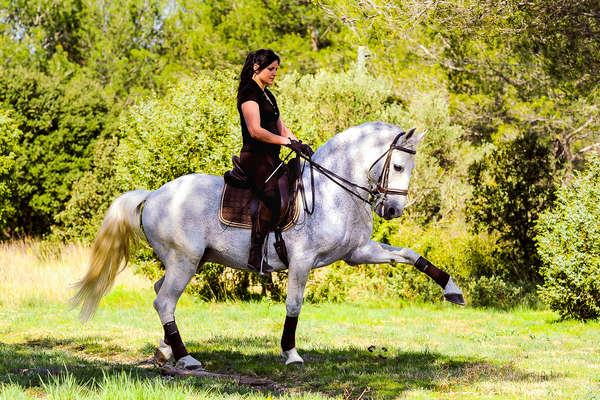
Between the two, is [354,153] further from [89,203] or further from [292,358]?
[89,203]

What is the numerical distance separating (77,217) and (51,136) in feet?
14.0

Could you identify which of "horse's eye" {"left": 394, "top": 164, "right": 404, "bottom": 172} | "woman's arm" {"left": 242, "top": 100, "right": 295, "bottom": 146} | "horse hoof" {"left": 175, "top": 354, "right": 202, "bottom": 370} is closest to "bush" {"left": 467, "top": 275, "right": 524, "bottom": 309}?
"horse's eye" {"left": 394, "top": 164, "right": 404, "bottom": 172}

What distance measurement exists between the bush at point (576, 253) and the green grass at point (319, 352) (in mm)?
416

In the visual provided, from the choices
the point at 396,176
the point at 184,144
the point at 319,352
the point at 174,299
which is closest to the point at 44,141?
the point at 184,144

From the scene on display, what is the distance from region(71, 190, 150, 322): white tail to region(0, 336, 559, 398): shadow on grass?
0.74 meters

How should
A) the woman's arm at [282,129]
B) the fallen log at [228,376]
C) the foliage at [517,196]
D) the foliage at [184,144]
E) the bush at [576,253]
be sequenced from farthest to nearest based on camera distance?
1. the foliage at [517,196]
2. the foliage at [184,144]
3. the bush at [576,253]
4. the woman's arm at [282,129]
5. the fallen log at [228,376]

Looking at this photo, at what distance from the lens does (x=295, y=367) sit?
7.45 m

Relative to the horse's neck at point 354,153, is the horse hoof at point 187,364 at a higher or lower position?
lower

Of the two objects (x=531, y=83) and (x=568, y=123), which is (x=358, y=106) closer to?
(x=531, y=83)

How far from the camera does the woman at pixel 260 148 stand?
22.9 feet

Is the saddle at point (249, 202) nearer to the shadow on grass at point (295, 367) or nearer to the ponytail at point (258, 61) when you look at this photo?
the ponytail at point (258, 61)

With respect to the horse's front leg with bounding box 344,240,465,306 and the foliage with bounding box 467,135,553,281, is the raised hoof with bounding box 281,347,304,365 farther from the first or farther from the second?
the foliage with bounding box 467,135,553,281

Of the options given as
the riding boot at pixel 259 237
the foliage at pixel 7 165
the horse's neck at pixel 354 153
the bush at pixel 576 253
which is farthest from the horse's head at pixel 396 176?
the foliage at pixel 7 165

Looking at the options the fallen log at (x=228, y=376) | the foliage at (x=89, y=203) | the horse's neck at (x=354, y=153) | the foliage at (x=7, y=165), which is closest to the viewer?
the fallen log at (x=228, y=376)
